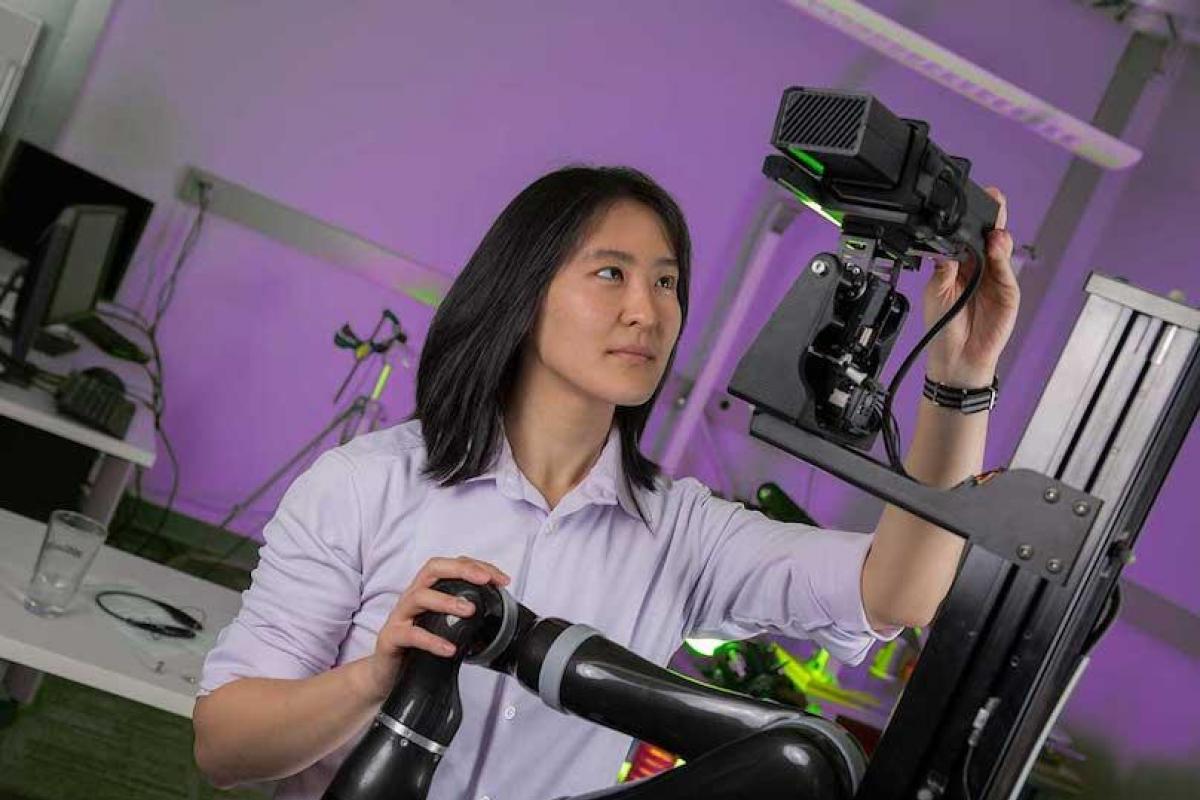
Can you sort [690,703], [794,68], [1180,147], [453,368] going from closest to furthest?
1. [690,703]
2. [453,368]
3. [1180,147]
4. [794,68]

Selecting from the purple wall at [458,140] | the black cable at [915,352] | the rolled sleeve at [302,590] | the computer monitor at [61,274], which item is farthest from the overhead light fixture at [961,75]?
the black cable at [915,352]

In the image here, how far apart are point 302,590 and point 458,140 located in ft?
13.6

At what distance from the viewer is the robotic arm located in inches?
33.3

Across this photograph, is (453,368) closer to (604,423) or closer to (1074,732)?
(604,423)

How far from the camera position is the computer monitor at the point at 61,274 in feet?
11.0

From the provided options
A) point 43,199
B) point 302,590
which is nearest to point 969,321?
point 302,590

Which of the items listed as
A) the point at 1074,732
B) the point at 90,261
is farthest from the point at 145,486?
the point at 1074,732

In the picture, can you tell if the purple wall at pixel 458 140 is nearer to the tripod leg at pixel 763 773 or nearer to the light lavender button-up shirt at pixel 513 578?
the light lavender button-up shirt at pixel 513 578

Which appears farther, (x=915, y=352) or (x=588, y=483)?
(x=588, y=483)

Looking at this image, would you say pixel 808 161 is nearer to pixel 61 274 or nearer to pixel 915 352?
pixel 915 352

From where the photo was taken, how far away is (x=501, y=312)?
1.58 meters

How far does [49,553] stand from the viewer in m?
2.05

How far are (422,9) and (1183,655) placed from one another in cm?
336

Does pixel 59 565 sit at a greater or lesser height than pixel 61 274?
lesser
